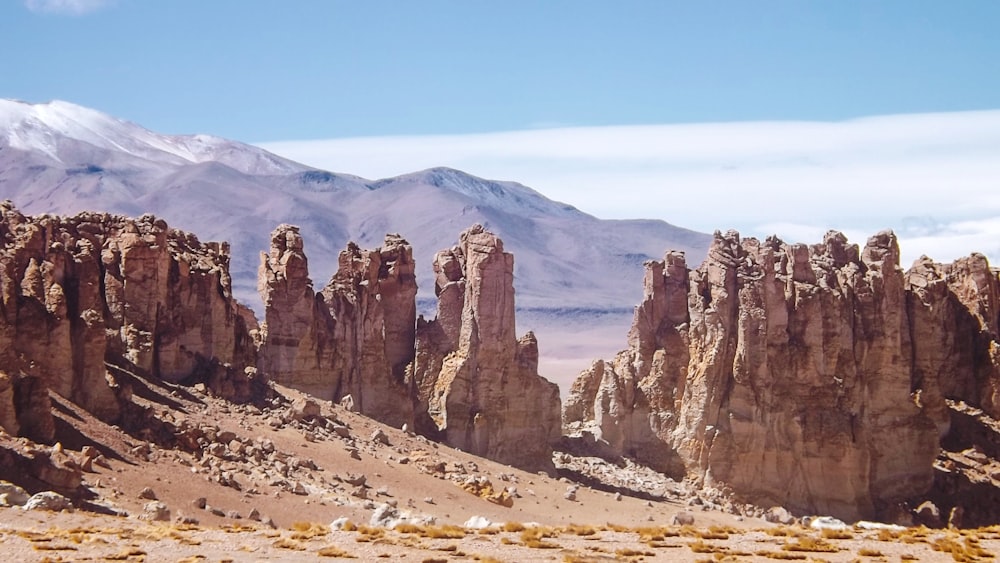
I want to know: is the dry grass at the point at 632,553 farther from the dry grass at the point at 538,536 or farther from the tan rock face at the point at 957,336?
the tan rock face at the point at 957,336

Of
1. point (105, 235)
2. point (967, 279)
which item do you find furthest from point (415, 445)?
point (967, 279)

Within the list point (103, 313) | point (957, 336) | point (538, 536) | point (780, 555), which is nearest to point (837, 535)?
point (780, 555)

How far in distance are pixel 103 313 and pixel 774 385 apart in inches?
1039

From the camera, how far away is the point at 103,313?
50.9m

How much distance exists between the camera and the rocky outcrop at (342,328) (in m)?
59.4

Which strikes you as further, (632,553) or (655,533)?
(655,533)

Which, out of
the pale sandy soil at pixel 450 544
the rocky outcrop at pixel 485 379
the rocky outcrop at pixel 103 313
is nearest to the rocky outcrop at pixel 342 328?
the rocky outcrop at pixel 485 379

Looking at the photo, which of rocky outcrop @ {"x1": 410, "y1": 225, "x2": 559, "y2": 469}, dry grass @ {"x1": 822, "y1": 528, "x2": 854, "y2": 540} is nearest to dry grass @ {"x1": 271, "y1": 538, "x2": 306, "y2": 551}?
dry grass @ {"x1": 822, "y1": 528, "x2": 854, "y2": 540}

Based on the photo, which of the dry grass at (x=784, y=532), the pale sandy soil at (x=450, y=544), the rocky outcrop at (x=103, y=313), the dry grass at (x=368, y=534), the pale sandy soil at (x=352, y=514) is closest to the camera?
the pale sandy soil at (x=450, y=544)

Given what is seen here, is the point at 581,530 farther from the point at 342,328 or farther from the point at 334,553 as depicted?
the point at 342,328

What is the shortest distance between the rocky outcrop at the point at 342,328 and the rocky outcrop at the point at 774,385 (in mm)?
9158

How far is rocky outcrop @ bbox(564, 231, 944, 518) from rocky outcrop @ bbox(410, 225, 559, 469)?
221 inches

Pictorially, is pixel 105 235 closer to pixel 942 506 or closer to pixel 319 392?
pixel 319 392

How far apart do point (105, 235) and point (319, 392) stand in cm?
930
